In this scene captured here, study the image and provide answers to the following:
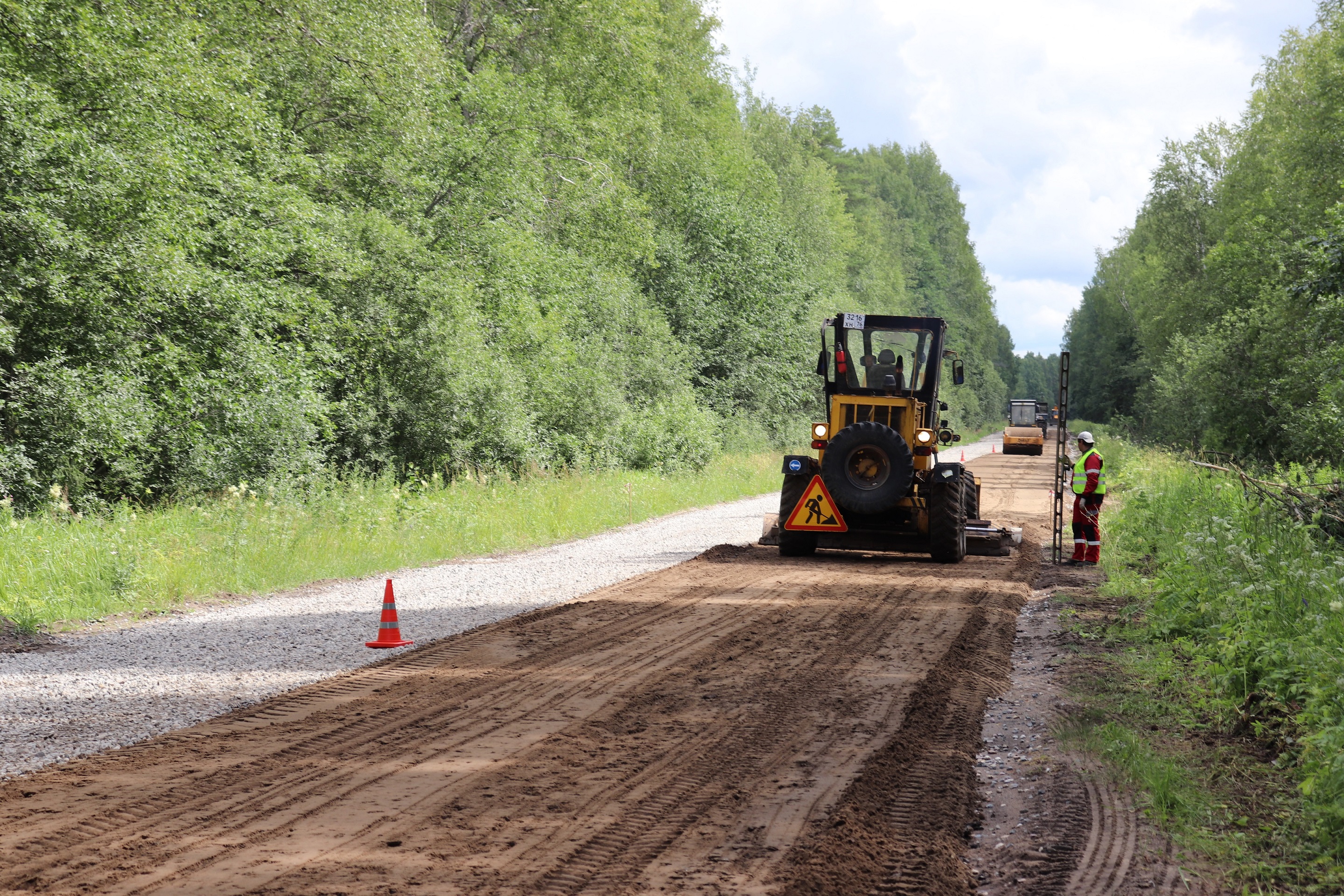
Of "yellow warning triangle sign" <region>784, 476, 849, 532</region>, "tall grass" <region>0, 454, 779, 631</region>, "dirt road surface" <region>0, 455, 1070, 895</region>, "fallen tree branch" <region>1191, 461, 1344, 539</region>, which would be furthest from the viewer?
"yellow warning triangle sign" <region>784, 476, 849, 532</region>

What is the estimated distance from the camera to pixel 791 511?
543 inches

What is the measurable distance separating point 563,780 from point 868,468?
29.2ft

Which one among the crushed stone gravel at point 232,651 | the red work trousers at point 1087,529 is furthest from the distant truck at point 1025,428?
the crushed stone gravel at point 232,651

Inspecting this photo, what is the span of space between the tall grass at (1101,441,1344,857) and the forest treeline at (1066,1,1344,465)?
6674 mm

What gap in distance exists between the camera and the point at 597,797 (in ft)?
16.0

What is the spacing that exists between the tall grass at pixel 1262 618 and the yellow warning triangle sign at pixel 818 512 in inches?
127

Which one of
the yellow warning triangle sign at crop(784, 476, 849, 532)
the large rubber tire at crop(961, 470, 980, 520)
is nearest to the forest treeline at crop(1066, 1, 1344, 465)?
the large rubber tire at crop(961, 470, 980, 520)

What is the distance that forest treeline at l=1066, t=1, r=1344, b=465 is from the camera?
26109mm

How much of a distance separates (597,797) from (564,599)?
6.03 m

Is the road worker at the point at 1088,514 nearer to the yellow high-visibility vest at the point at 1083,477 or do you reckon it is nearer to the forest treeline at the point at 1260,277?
the yellow high-visibility vest at the point at 1083,477

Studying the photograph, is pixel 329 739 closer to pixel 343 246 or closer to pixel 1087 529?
pixel 1087 529

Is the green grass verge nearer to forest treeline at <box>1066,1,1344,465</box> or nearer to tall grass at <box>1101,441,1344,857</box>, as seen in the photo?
tall grass at <box>1101,441,1344,857</box>

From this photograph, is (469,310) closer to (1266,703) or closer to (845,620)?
(845,620)

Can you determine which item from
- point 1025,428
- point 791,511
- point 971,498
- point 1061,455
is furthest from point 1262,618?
point 1025,428
